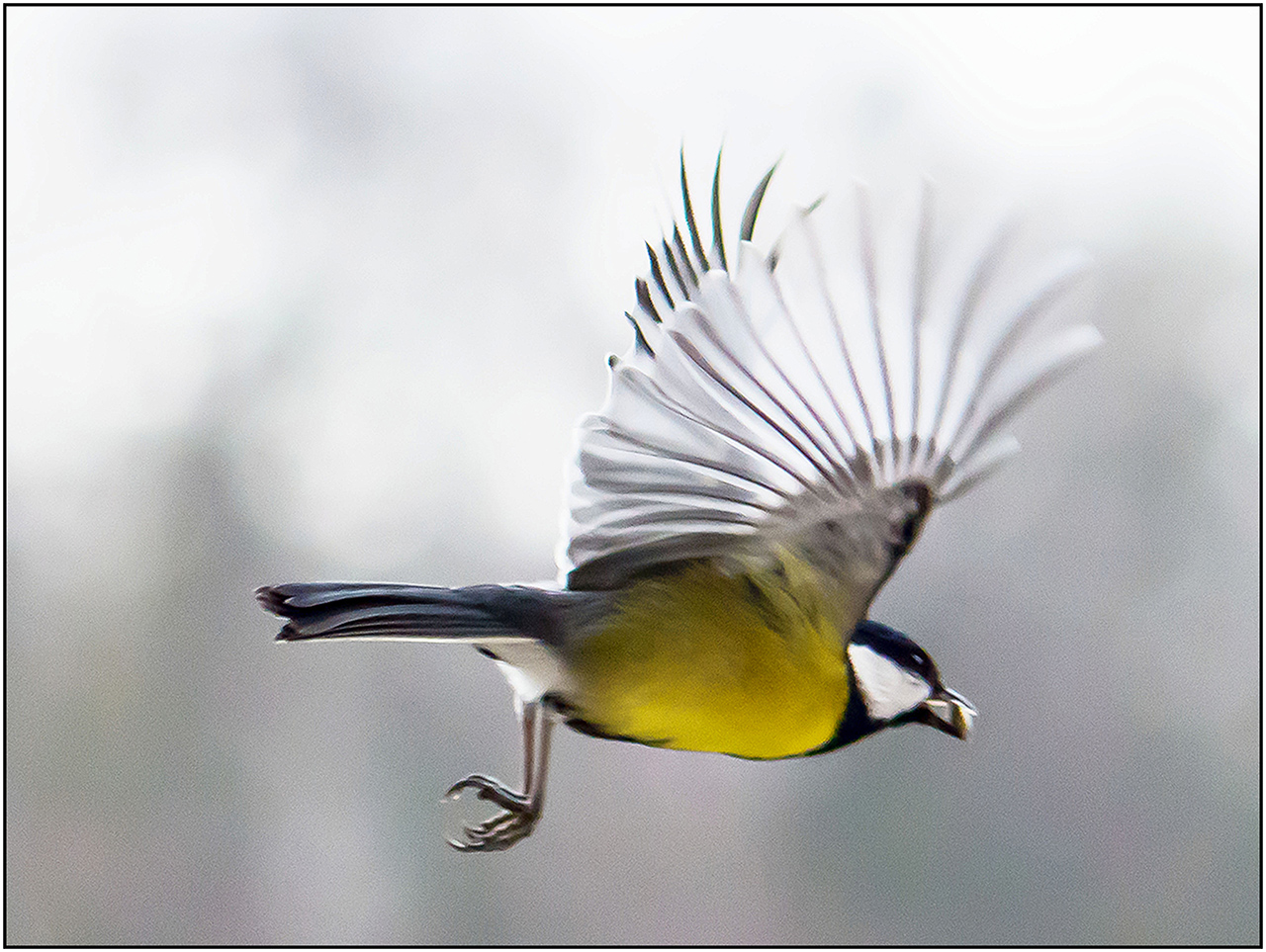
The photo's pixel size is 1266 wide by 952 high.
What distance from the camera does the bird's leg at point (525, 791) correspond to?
0.68 m

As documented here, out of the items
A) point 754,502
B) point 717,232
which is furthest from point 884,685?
point 717,232

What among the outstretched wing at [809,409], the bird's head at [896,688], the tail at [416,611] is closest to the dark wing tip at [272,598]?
the tail at [416,611]

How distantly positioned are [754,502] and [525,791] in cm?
21

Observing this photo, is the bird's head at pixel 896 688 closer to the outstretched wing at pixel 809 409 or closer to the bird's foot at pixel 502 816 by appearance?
the outstretched wing at pixel 809 409

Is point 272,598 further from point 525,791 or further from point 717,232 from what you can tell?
point 717,232

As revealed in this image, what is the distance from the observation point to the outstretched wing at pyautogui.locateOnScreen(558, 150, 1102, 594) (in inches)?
20.0

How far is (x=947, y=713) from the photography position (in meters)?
0.69

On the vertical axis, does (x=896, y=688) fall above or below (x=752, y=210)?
below

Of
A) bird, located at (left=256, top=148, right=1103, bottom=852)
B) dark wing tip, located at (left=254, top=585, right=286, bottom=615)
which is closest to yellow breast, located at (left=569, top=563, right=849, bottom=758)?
bird, located at (left=256, top=148, right=1103, bottom=852)

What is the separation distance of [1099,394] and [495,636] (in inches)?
69.9

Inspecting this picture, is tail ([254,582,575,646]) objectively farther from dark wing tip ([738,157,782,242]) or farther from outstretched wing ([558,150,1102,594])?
dark wing tip ([738,157,782,242])

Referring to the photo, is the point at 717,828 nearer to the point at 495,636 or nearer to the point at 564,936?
the point at 564,936

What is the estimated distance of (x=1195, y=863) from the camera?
93.0 inches

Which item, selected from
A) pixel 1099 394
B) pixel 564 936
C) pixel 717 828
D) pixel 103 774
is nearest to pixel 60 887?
pixel 103 774
